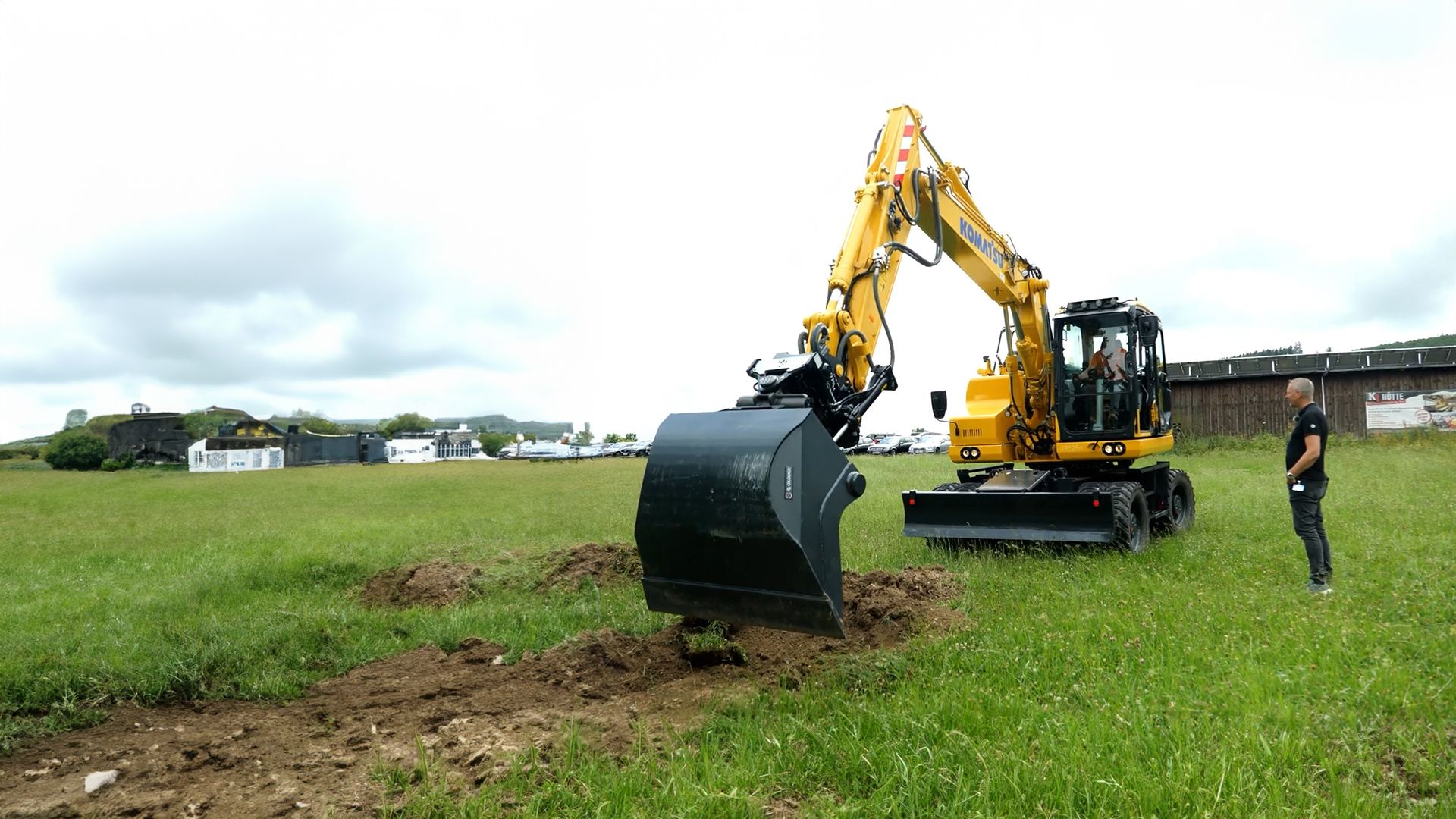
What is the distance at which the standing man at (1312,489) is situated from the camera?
670 cm

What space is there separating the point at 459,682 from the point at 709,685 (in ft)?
5.27

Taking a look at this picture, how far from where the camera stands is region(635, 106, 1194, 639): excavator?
4395 millimetres

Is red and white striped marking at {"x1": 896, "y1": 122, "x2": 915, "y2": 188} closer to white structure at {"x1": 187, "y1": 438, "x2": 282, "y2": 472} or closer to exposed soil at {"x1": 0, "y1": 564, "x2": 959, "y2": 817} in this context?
exposed soil at {"x1": 0, "y1": 564, "x2": 959, "y2": 817}

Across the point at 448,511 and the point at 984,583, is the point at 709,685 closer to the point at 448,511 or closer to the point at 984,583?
the point at 984,583

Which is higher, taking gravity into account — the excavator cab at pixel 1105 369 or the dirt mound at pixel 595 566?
the excavator cab at pixel 1105 369

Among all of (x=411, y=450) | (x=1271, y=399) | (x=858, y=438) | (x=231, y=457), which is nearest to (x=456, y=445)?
(x=411, y=450)

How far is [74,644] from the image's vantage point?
6238 millimetres

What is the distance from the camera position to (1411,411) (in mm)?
26844

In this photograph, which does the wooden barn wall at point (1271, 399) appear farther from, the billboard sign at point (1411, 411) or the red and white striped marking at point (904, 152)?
the red and white striped marking at point (904, 152)

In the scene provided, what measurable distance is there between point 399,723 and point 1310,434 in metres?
7.13

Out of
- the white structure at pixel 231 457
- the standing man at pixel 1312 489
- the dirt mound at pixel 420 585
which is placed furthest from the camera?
the white structure at pixel 231 457

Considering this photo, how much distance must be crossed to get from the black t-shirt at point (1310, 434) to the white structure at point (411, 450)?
62.3 meters

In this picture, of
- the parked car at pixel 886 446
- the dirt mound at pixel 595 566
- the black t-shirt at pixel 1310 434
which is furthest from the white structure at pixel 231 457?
the black t-shirt at pixel 1310 434

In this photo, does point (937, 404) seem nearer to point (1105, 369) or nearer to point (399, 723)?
point (1105, 369)
